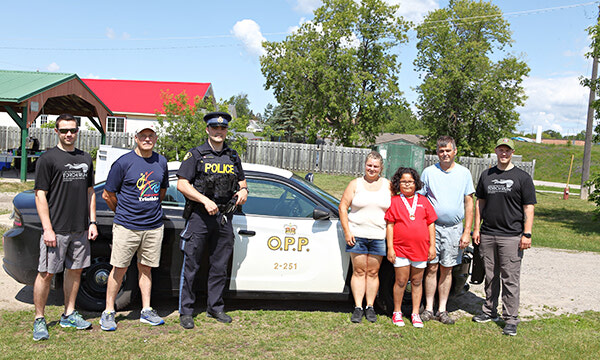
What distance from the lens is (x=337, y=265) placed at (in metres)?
4.75

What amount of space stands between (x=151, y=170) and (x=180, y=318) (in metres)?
1.40

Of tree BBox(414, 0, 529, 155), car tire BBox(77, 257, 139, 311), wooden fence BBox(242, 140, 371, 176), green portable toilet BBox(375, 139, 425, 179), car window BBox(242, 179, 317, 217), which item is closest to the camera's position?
car tire BBox(77, 257, 139, 311)

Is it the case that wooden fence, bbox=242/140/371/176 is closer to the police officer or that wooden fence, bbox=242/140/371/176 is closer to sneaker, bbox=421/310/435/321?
sneaker, bbox=421/310/435/321

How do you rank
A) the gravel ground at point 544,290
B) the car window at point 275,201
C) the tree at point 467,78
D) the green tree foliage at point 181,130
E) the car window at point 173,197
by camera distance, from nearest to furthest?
the car window at point 173,197 → the car window at point 275,201 → the gravel ground at point 544,290 → the green tree foliage at point 181,130 → the tree at point 467,78

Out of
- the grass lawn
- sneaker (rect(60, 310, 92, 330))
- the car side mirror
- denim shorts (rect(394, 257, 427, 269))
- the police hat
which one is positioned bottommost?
the grass lawn

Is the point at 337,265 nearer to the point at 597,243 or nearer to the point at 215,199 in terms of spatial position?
the point at 215,199

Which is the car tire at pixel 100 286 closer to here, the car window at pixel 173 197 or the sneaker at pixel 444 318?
the car window at pixel 173 197

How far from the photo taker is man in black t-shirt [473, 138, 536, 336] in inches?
185

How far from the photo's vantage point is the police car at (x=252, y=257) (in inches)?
180

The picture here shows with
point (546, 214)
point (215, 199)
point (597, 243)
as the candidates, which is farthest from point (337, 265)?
point (546, 214)

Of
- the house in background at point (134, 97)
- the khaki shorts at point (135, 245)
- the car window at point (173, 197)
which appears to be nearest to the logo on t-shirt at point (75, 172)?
the khaki shorts at point (135, 245)

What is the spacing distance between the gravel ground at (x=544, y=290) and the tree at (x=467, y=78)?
27434 mm

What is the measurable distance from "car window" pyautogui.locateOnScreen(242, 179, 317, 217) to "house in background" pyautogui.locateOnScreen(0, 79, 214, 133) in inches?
1137

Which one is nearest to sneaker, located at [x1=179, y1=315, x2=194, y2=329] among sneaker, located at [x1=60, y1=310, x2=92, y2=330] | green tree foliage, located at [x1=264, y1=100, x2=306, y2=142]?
sneaker, located at [x1=60, y1=310, x2=92, y2=330]
